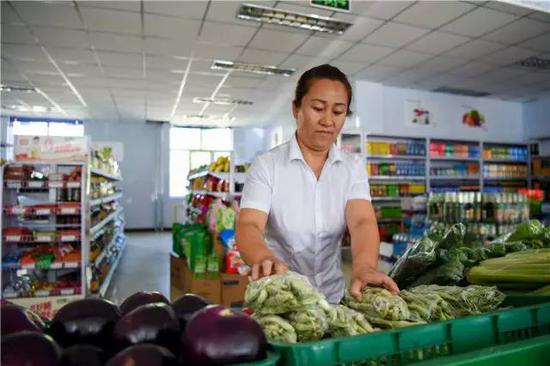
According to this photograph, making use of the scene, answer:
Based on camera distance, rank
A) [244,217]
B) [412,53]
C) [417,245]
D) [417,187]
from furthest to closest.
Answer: [417,187] < [412,53] < [244,217] < [417,245]

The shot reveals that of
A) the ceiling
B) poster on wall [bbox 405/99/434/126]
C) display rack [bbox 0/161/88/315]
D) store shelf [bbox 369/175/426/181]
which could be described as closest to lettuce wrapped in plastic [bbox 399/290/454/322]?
display rack [bbox 0/161/88/315]

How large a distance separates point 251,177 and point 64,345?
1.16 metres

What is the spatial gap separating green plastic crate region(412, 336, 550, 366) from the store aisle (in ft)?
17.9

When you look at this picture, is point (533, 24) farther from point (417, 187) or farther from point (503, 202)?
point (417, 187)

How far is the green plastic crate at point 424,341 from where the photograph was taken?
77cm

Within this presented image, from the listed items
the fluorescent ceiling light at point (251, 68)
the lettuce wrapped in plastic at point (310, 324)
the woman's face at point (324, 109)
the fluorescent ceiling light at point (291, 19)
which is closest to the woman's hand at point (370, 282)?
the lettuce wrapped in plastic at point (310, 324)

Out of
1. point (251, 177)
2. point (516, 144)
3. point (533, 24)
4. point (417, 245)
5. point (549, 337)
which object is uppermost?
point (533, 24)

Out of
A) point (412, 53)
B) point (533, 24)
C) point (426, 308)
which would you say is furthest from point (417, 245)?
point (412, 53)

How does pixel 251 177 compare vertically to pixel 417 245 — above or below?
above

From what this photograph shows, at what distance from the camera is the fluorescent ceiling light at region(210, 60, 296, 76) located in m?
7.89

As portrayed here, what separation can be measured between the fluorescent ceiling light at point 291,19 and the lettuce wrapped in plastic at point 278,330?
507 centimetres

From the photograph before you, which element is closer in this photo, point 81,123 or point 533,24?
point 533,24

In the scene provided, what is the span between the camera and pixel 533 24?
19.2 ft

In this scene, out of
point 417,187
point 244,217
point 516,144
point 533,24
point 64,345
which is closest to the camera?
point 64,345
